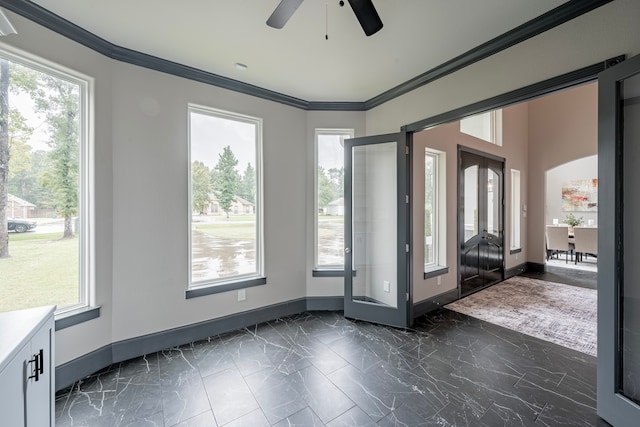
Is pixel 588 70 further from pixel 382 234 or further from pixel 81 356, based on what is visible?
pixel 81 356

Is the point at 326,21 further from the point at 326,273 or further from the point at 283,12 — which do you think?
the point at 326,273

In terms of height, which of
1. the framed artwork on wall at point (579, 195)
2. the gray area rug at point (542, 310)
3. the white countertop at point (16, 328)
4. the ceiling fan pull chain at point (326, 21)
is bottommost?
the gray area rug at point (542, 310)

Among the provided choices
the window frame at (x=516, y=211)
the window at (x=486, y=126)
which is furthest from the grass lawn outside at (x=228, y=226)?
the window frame at (x=516, y=211)

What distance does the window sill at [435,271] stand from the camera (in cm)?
367

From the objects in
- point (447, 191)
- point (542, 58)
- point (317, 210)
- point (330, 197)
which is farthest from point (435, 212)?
point (542, 58)

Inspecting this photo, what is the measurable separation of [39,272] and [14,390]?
1.37 meters

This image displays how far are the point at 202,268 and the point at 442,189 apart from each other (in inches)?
132

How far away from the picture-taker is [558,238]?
6.90m

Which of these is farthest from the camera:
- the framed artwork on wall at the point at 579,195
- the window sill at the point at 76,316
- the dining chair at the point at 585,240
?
the framed artwork on wall at the point at 579,195

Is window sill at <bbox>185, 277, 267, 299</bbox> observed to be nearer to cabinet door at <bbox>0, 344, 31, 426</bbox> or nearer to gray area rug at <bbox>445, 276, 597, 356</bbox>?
cabinet door at <bbox>0, 344, 31, 426</bbox>

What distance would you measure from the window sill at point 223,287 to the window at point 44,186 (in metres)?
0.85

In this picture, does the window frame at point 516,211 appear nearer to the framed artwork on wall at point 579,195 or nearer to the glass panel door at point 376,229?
the framed artwork on wall at point 579,195

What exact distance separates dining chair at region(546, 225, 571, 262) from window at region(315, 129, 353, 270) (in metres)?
6.54

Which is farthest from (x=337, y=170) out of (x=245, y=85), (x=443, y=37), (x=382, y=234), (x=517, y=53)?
(x=517, y=53)
